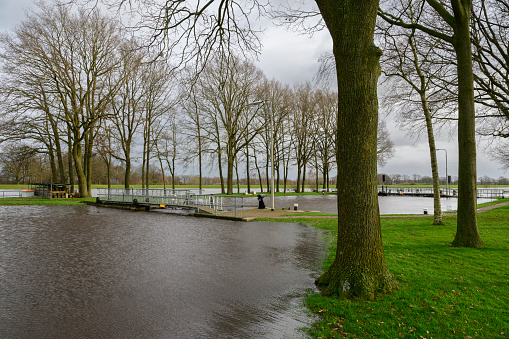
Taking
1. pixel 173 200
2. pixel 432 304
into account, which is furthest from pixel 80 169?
pixel 432 304

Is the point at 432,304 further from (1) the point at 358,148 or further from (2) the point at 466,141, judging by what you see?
(2) the point at 466,141

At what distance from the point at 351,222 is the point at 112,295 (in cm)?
436

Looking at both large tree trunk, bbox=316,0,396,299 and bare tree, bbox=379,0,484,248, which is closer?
large tree trunk, bbox=316,0,396,299

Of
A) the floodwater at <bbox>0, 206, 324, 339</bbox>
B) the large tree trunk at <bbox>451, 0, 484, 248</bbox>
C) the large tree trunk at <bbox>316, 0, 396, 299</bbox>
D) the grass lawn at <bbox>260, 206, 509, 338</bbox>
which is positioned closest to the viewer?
the grass lawn at <bbox>260, 206, 509, 338</bbox>

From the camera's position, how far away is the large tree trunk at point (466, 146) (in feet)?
28.4

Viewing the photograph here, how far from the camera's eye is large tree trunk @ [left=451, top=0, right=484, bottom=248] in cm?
866

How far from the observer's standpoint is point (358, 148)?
17.0 ft

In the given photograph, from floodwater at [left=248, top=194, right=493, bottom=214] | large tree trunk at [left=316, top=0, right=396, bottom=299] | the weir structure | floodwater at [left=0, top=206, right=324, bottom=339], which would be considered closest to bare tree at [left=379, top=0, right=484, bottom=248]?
floodwater at [left=0, top=206, right=324, bottom=339]

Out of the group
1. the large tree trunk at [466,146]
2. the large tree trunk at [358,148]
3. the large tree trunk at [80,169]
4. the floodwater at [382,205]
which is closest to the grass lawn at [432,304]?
the large tree trunk at [358,148]

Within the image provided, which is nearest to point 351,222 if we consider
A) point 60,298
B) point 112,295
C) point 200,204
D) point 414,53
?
point 112,295

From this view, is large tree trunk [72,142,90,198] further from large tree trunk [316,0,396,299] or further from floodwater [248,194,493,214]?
large tree trunk [316,0,396,299]

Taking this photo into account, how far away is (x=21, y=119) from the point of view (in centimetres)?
2828

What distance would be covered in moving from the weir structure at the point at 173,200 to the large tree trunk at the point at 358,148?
12202mm

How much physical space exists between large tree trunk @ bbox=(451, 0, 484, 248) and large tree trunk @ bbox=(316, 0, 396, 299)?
5018 millimetres
